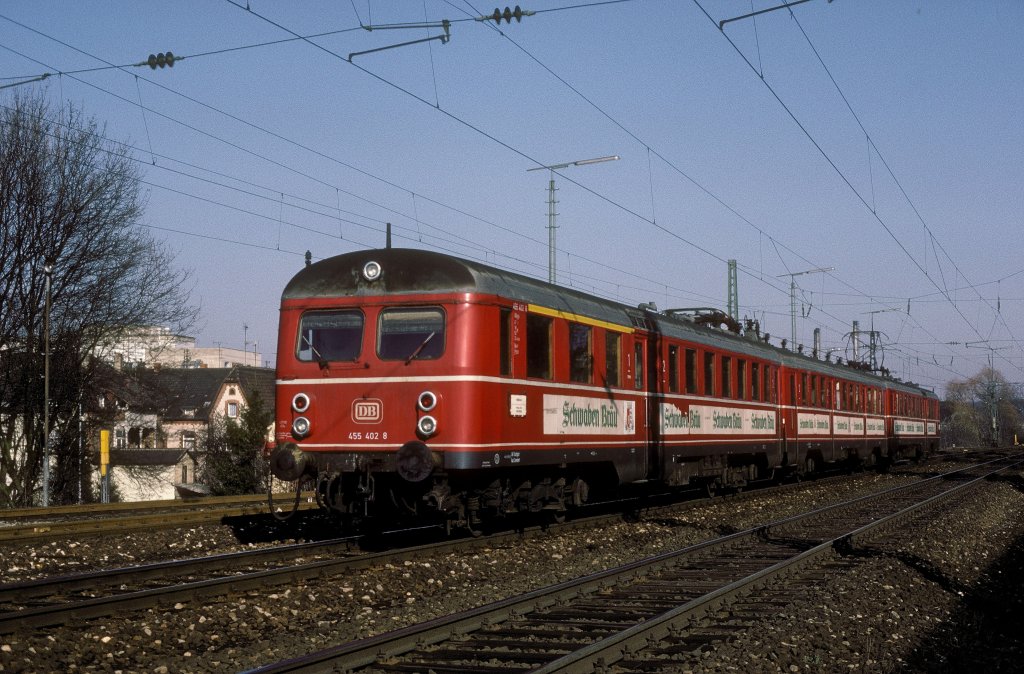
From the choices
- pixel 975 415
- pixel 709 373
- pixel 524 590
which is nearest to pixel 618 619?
pixel 524 590

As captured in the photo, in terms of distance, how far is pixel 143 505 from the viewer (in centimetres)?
2206

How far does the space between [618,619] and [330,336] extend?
5681 mm

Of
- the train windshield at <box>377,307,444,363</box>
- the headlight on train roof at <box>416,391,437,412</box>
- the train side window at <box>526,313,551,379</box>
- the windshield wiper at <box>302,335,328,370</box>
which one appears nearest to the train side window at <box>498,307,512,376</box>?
the train side window at <box>526,313,551,379</box>

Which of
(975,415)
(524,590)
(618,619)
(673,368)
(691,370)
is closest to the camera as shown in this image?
(618,619)

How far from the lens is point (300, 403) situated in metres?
12.7

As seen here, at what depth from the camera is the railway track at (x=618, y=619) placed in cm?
699

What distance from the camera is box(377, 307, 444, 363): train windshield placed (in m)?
12.2

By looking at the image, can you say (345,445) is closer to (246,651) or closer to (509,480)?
(509,480)

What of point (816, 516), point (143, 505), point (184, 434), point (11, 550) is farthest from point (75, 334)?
point (184, 434)

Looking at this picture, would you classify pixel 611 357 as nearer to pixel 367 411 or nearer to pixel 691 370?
pixel 691 370

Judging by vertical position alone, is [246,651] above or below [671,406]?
below

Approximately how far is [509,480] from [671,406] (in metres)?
4.91

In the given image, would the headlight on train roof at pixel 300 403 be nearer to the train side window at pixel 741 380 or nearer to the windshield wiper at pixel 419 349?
the windshield wiper at pixel 419 349

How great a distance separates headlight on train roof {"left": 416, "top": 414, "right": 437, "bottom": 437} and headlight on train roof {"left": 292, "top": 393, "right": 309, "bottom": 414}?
1.59 m
